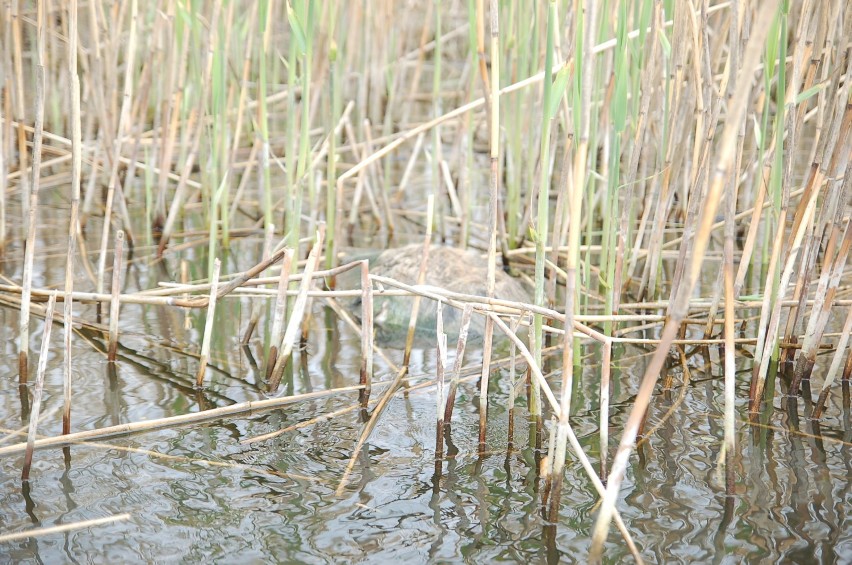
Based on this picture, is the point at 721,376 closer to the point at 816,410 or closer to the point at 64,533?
the point at 816,410

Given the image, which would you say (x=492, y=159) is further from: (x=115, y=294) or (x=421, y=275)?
(x=115, y=294)

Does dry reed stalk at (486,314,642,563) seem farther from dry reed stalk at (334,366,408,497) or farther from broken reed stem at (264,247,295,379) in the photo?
Result: broken reed stem at (264,247,295,379)

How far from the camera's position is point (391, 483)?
1.87 metres

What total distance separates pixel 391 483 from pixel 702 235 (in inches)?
36.5

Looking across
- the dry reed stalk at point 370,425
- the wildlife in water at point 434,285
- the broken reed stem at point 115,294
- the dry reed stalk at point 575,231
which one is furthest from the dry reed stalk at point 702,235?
the wildlife in water at point 434,285

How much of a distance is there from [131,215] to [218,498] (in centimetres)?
242

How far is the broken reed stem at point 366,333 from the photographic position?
209 cm

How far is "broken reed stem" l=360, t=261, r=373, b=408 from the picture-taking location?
2090 millimetres

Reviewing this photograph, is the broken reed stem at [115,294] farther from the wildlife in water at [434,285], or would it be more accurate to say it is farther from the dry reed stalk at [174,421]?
the wildlife in water at [434,285]

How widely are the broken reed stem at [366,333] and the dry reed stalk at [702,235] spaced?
2.86 feet

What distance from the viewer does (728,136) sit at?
1.17m

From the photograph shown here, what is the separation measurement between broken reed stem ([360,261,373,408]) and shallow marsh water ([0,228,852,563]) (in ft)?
0.19

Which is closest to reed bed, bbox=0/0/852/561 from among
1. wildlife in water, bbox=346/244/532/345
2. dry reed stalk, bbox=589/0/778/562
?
dry reed stalk, bbox=589/0/778/562

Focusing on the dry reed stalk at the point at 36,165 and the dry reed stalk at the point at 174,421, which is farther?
the dry reed stalk at the point at 174,421
